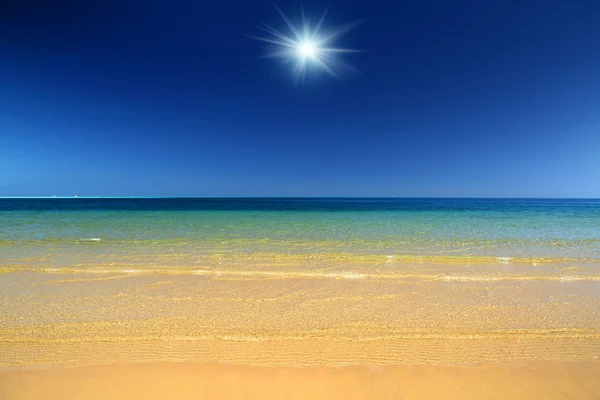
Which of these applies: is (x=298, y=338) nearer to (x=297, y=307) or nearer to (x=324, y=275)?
(x=297, y=307)

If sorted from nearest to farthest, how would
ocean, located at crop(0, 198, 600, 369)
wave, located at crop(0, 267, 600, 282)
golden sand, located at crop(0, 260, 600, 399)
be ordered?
golden sand, located at crop(0, 260, 600, 399) < ocean, located at crop(0, 198, 600, 369) < wave, located at crop(0, 267, 600, 282)

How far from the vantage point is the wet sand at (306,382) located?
9.86ft

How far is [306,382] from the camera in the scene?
319 centimetres

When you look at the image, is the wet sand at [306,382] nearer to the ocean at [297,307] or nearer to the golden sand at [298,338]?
the golden sand at [298,338]

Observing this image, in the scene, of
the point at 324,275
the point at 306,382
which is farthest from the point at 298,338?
the point at 324,275

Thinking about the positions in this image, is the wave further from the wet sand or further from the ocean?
the wet sand

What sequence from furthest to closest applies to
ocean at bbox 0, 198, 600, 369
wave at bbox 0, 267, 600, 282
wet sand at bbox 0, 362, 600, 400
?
wave at bbox 0, 267, 600, 282, ocean at bbox 0, 198, 600, 369, wet sand at bbox 0, 362, 600, 400

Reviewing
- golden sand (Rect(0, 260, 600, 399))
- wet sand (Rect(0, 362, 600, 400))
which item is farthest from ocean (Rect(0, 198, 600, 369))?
wet sand (Rect(0, 362, 600, 400))

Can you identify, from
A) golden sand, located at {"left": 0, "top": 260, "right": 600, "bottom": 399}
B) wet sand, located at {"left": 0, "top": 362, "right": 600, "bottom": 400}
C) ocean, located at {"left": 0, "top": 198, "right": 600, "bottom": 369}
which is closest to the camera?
wet sand, located at {"left": 0, "top": 362, "right": 600, "bottom": 400}

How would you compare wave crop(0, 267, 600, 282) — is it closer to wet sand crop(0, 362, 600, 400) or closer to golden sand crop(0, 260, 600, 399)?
golden sand crop(0, 260, 600, 399)

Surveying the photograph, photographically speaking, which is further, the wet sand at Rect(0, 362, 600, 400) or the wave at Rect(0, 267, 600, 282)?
the wave at Rect(0, 267, 600, 282)

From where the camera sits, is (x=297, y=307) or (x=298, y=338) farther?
(x=297, y=307)

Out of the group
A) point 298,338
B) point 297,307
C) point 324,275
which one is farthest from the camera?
point 324,275

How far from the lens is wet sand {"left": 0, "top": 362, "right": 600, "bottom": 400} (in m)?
3.00
